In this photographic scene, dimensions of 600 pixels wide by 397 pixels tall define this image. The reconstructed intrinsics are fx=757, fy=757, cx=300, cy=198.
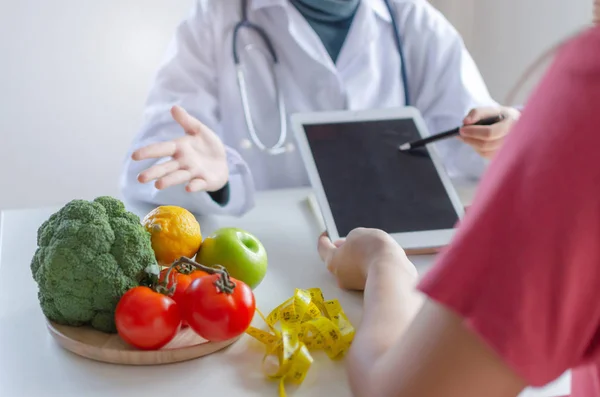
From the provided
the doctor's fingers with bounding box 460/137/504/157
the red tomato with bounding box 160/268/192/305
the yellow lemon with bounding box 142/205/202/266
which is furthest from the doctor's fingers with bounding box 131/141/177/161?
the doctor's fingers with bounding box 460/137/504/157

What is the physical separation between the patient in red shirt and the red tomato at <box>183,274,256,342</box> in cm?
31

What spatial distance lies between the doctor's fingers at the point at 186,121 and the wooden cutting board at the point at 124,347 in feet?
1.46

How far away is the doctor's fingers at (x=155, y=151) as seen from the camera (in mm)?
1070

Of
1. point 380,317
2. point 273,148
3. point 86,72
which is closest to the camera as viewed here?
point 380,317

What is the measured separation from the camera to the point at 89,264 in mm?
799

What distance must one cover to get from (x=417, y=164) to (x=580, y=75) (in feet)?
2.51

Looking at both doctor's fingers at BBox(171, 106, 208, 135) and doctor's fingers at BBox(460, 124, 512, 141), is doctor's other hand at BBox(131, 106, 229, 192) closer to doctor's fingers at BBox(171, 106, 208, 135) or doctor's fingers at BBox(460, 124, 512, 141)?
doctor's fingers at BBox(171, 106, 208, 135)

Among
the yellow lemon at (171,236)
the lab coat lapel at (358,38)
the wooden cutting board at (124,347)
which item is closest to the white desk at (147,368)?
the wooden cutting board at (124,347)

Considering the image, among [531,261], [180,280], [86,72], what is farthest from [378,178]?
[86,72]

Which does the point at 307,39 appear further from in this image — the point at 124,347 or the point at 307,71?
the point at 124,347

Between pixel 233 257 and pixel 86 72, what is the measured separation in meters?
1.51

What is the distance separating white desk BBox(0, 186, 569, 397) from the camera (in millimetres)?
757

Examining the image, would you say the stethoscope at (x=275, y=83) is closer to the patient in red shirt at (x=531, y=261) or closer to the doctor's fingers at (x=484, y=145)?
the doctor's fingers at (x=484, y=145)

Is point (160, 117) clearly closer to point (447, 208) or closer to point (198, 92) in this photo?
point (198, 92)
